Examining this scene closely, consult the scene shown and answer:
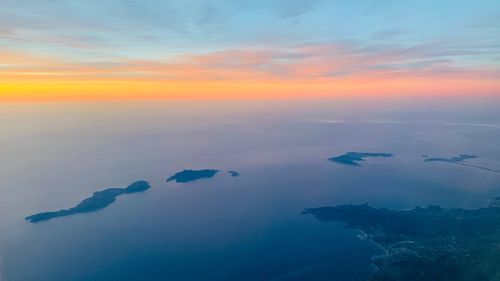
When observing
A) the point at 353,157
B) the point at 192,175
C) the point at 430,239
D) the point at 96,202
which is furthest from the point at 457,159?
the point at 96,202

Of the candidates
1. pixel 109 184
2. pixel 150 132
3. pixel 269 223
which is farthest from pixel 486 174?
pixel 150 132

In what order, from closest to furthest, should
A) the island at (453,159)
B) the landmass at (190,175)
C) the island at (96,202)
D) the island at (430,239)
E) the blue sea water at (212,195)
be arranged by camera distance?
the island at (430,239) → the blue sea water at (212,195) → the island at (96,202) → the landmass at (190,175) → the island at (453,159)

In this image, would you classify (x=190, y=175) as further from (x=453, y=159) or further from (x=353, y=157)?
(x=453, y=159)

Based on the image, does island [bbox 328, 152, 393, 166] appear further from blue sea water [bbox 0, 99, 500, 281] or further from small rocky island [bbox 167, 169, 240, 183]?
small rocky island [bbox 167, 169, 240, 183]

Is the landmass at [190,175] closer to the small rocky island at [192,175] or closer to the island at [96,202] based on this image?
the small rocky island at [192,175]

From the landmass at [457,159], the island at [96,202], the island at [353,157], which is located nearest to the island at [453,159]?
the landmass at [457,159]

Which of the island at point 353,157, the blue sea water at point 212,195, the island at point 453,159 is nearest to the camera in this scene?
the blue sea water at point 212,195
